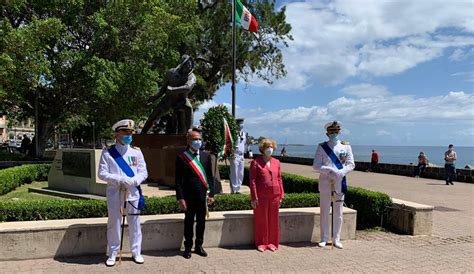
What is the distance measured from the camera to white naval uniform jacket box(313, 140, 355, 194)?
Answer: 6.51 m

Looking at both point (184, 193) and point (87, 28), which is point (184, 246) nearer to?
point (184, 193)

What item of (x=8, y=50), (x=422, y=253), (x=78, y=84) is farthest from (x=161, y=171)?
(x=78, y=84)

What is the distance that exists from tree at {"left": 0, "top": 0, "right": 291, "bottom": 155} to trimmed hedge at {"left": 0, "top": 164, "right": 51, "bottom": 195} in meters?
3.92

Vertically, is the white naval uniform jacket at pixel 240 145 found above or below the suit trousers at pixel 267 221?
above

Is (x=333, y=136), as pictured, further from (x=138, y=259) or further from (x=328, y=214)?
(x=138, y=259)

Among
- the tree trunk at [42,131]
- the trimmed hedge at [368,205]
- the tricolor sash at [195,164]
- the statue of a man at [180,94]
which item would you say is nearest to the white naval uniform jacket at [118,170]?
the tricolor sash at [195,164]

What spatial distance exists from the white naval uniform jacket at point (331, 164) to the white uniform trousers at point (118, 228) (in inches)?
111

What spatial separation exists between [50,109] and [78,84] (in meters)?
3.48

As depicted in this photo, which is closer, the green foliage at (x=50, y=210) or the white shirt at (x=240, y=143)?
the green foliage at (x=50, y=210)

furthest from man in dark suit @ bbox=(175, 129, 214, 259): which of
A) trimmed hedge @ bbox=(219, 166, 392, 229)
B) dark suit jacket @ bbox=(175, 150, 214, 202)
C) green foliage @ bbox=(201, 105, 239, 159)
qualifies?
green foliage @ bbox=(201, 105, 239, 159)

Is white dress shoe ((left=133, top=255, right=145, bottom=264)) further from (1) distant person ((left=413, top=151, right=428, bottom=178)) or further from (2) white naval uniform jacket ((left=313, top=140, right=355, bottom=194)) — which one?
(1) distant person ((left=413, top=151, right=428, bottom=178))

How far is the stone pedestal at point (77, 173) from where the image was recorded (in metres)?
10.6

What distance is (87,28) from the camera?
22.7 metres

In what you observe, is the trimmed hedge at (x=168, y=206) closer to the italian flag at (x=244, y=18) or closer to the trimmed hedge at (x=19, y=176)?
the trimmed hedge at (x=19, y=176)
